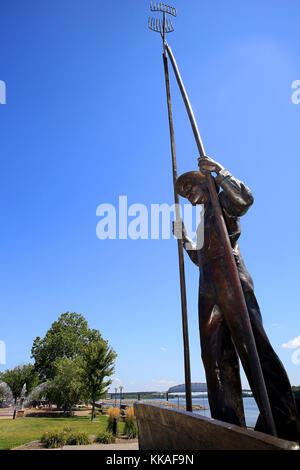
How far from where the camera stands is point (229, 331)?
3934 mm

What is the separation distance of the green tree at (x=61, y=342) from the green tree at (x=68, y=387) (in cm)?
901

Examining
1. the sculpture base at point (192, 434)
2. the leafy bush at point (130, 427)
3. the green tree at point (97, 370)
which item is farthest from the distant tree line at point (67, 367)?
the sculpture base at point (192, 434)

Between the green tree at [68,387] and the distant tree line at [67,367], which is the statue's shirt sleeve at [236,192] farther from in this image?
the green tree at [68,387]

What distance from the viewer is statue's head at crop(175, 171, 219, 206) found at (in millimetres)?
4645

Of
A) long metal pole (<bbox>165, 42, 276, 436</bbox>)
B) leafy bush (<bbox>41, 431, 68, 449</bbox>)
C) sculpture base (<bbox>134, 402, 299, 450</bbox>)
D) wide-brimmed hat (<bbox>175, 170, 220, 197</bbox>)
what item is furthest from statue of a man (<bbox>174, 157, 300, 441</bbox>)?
leafy bush (<bbox>41, 431, 68, 449</bbox>)

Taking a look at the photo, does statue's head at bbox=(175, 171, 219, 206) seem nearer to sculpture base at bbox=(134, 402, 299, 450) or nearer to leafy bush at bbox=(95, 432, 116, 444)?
sculpture base at bbox=(134, 402, 299, 450)

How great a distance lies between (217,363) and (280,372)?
0.73 metres

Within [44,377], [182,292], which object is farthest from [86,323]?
[182,292]

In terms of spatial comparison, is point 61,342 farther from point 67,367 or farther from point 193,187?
point 193,187

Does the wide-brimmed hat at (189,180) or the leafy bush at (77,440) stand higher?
the wide-brimmed hat at (189,180)

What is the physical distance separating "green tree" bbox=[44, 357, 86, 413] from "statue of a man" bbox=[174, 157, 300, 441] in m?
29.7

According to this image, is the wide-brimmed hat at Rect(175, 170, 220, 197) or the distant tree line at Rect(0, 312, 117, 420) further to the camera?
the distant tree line at Rect(0, 312, 117, 420)

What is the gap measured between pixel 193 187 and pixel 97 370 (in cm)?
2621

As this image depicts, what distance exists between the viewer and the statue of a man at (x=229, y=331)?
3299 millimetres
